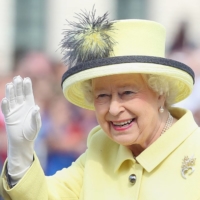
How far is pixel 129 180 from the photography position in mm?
4711

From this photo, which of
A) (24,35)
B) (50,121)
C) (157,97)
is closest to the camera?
(157,97)

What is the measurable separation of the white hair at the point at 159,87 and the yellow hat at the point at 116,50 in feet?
0.20

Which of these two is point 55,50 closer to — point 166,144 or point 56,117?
point 56,117

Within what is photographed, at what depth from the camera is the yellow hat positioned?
445cm

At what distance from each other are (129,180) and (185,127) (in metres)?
0.45

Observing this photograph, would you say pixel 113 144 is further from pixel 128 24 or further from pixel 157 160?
pixel 128 24

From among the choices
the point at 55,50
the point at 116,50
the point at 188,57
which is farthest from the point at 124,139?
the point at 55,50

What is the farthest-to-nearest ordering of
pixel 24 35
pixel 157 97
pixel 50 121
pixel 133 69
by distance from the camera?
pixel 24 35 → pixel 50 121 → pixel 157 97 → pixel 133 69

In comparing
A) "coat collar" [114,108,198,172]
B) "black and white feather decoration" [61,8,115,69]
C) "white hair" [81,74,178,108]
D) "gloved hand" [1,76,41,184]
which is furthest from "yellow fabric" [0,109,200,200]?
"black and white feather decoration" [61,8,115,69]

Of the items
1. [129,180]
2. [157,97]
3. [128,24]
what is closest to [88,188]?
[129,180]

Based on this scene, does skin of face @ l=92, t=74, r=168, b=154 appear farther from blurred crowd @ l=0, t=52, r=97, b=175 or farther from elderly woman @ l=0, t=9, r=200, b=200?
blurred crowd @ l=0, t=52, r=97, b=175

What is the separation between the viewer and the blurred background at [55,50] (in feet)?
25.6

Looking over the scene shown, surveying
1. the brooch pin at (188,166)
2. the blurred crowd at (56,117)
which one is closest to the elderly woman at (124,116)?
the brooch pin at (188,166)

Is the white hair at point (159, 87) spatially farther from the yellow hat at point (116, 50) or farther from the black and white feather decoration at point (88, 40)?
the black and white feather decoration at point (88, 40)
